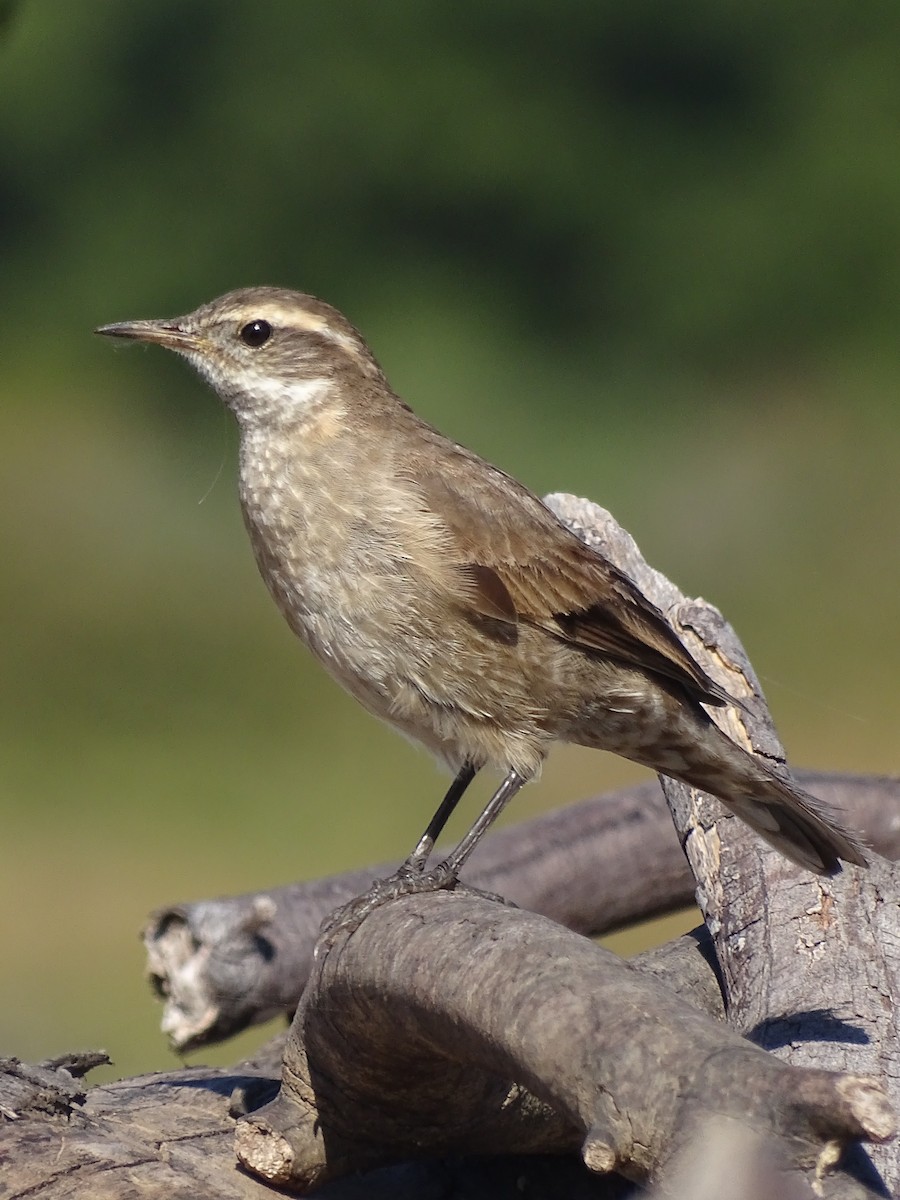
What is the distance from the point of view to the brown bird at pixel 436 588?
4137 mm

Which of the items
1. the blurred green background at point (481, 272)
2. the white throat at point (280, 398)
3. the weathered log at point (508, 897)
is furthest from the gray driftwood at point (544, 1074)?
the blurred green background at point (481, 272)

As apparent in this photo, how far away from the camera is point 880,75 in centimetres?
1438

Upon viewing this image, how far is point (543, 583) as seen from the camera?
4.40 m

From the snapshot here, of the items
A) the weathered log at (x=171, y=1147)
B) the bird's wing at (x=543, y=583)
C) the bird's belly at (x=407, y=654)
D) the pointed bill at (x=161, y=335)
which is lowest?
the weathered log at (x=171, y=1147)

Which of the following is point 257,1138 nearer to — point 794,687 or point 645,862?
point 645,862

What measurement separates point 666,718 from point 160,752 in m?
6.87

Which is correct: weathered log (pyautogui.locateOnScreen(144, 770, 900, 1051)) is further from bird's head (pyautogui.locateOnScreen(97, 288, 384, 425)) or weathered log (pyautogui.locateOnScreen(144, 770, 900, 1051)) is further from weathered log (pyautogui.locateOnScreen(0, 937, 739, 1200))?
bird's head (pyautogui.locateOnScreen(97, 288, 384, 425))

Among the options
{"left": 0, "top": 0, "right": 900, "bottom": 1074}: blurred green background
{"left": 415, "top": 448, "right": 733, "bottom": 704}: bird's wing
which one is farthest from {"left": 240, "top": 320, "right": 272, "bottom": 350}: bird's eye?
{"left": 0, "top": 0, "right": 900, "bottom": 1074}: blurred green background

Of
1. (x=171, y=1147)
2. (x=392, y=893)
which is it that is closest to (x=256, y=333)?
(x=392, y=893)

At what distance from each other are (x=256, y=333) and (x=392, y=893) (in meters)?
1.55

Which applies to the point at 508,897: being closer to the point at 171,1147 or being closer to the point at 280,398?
the point at 280,398

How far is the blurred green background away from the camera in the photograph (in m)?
12.8

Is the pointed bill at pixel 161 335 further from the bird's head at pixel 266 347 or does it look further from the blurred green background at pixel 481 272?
the blurred green background at pixel 481 272

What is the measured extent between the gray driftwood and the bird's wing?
0.40 m
